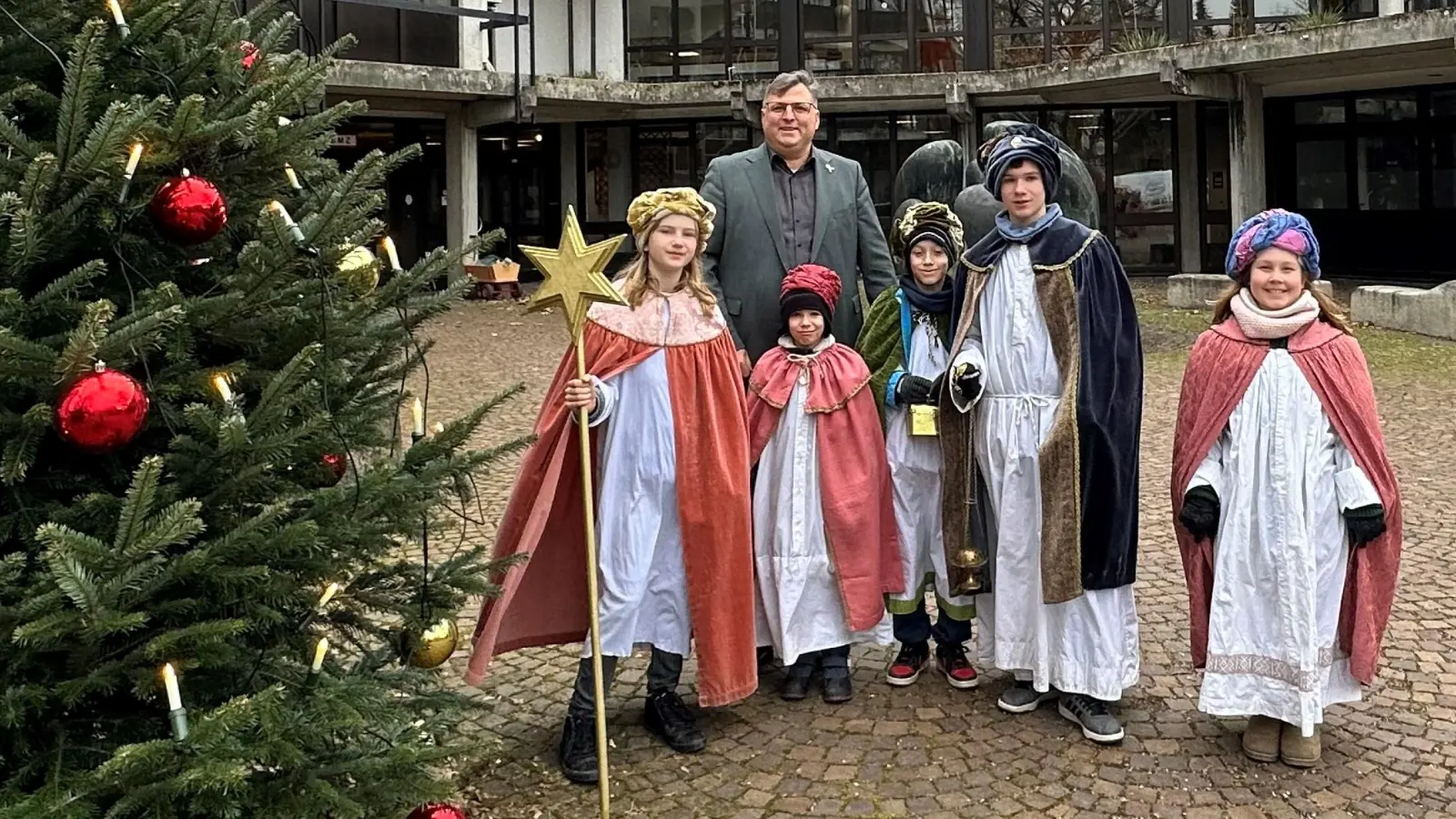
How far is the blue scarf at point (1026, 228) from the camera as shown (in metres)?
3.99

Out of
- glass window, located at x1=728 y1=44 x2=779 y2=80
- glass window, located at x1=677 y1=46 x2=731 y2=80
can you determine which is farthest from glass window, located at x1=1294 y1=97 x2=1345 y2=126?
glass window, located at x1=677 y1=46 x2=731 y2=80

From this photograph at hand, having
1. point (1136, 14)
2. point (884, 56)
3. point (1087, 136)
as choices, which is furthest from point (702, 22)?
point (1136, 14)

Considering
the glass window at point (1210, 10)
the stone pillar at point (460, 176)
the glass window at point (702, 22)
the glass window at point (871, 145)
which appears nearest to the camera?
the stone pillar at point (460, 176)

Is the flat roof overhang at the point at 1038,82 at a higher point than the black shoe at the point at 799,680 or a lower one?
higher

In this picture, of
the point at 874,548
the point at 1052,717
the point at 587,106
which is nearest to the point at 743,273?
the point at 874,548

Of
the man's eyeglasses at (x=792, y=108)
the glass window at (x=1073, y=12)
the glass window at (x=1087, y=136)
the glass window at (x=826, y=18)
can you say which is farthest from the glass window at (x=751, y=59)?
the man's eyeglasses at (x=792, y=108)

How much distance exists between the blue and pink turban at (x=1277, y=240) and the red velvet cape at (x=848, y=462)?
1.24 meters

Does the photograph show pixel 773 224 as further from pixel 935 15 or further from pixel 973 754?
pixel 935 15

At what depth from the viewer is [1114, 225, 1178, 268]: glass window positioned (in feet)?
73.8

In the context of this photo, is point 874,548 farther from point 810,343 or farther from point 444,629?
point 444,629

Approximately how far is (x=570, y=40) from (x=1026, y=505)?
18.8 m

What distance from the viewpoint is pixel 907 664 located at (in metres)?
4.51

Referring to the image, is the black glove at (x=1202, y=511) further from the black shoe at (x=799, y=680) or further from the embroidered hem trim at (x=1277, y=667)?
the black shoe at (x=799, y=680)

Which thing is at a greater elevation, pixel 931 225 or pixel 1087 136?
pixel 1087 136
